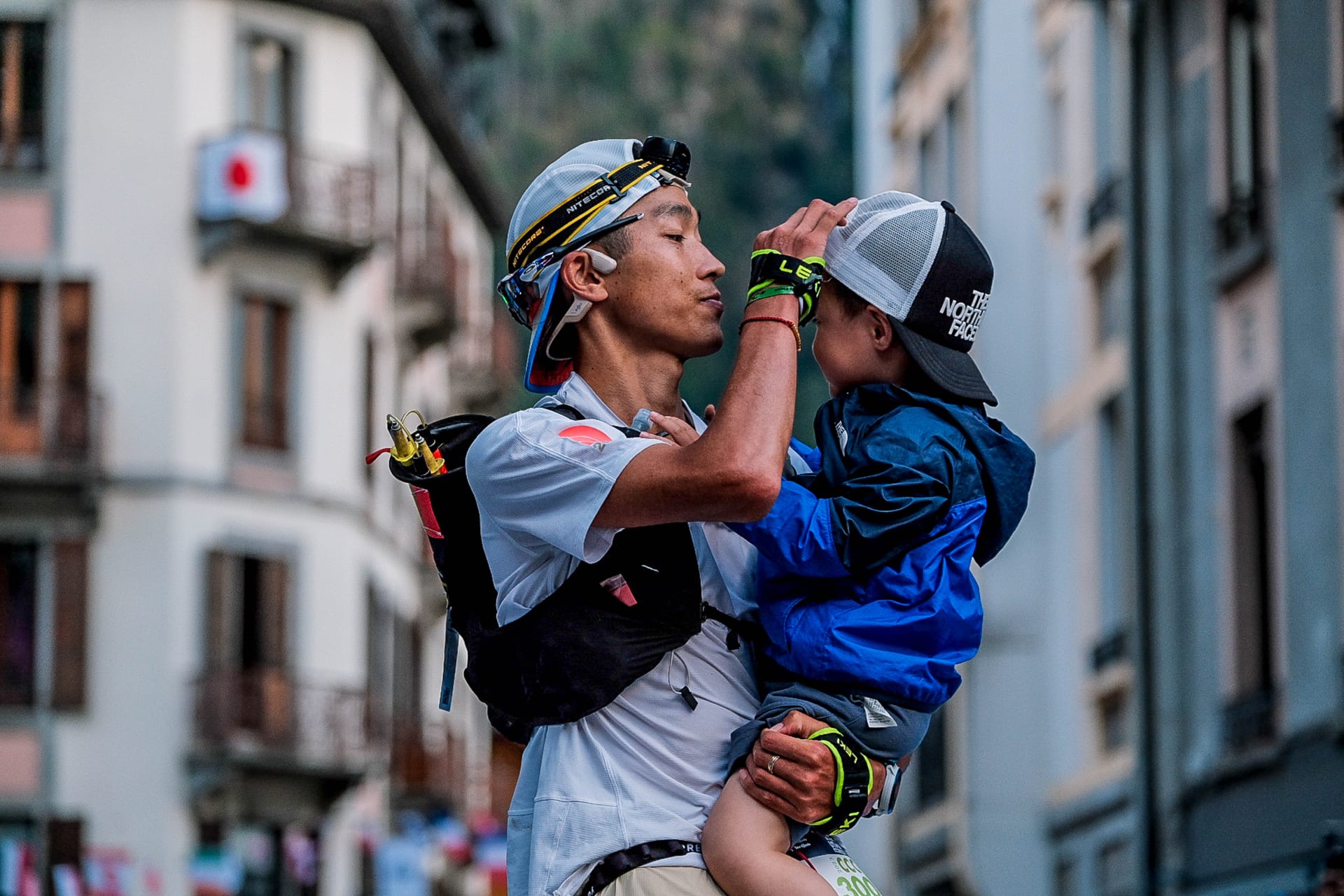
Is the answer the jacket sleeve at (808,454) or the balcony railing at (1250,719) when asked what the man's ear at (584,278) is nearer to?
the jacket sleeve at (808,454)

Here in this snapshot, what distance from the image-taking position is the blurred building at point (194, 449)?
33.8m

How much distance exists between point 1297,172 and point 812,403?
34.4m

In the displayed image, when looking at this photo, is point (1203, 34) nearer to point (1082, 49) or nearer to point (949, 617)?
point (1082, 49)

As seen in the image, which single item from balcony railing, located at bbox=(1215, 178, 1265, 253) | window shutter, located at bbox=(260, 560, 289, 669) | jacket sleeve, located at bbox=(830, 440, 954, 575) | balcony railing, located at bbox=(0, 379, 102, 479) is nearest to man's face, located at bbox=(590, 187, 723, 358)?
jacket sleeve, located at bbox=(830, 440, 954, 575)

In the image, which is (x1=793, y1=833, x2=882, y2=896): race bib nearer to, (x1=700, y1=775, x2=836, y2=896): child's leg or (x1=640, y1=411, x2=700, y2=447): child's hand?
(x1=700, y1=775, x2=836, y2=896): child's leg

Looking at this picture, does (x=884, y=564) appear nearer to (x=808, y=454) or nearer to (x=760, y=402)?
(x=760, y=402)

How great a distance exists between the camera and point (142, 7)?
117ft

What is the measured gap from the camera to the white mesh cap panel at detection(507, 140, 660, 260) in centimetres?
471

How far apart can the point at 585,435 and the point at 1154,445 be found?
18270 millimetres

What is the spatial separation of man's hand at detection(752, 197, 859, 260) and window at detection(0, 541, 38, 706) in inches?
1202

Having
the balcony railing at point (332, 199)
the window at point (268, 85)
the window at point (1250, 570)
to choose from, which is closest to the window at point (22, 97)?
the window at point (268, 85)

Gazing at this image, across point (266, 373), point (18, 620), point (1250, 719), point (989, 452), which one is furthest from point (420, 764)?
point (989, 452)

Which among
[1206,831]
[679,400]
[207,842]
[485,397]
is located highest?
[485,397]

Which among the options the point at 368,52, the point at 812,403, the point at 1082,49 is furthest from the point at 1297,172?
the point at 812,403
